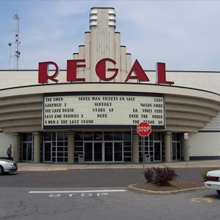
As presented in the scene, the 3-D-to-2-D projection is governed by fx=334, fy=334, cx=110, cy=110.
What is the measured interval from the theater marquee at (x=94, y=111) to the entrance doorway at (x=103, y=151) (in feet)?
14.3

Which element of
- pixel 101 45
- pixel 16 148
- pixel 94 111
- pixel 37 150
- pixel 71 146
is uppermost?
pixel 101 45

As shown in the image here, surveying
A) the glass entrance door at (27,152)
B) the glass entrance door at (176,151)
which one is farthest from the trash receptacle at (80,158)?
the glass entrance door at (176,151)

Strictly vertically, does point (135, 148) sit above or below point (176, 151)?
above

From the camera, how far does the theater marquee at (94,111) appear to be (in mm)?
28156

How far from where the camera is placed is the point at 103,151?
104 feet

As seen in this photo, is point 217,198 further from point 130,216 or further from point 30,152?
point 30,152

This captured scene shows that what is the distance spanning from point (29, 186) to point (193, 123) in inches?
859

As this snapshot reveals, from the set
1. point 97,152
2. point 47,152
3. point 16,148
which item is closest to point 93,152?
point 97,152

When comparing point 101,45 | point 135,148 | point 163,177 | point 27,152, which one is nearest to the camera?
point 163,177

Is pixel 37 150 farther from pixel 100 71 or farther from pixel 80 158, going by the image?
pixel 100 71

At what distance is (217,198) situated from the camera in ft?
38.3

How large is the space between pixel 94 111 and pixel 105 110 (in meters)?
0.93

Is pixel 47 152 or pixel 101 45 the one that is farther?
pixel 101 45

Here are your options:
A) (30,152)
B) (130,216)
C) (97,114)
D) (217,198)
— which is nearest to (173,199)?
(217,198)
